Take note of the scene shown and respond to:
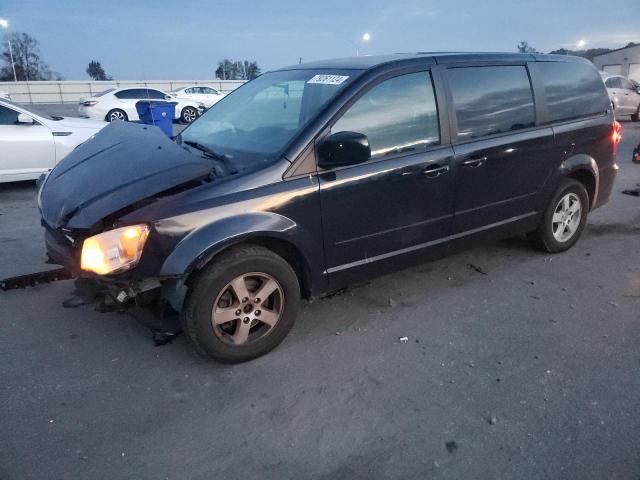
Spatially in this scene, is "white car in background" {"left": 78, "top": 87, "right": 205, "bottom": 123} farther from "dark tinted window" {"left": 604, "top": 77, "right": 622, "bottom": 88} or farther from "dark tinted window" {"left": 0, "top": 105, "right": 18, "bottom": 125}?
"dark tinted window" {"left": 604, "top": 77, "right": 622, "bottom": 88}

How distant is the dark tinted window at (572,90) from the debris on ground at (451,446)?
3.08 m

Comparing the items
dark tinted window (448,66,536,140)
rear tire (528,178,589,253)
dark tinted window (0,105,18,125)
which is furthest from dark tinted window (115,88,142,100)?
rear tire (528,178,589,253)

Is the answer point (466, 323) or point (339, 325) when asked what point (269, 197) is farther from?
point (466, 323)

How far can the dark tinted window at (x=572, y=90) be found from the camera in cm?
428

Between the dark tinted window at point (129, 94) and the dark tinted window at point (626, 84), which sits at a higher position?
the dark tinted window at point (129, 94)

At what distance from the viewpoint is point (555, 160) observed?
4.31 metres

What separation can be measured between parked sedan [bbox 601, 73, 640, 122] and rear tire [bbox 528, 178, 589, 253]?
14.7m

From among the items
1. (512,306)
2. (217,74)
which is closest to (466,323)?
(512,306)

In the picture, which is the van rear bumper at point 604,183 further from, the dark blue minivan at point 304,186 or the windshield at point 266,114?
the windshield at point 266,114

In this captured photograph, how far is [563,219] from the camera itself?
4.67 m

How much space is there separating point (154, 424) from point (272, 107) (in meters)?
2.29

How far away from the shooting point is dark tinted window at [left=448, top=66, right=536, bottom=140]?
368 centimetres

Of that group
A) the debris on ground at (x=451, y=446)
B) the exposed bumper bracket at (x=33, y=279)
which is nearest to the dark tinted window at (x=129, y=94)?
the exposed bumper bracket at (x=33, y=279)

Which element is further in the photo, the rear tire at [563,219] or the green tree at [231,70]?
the green tree at [231,70]
